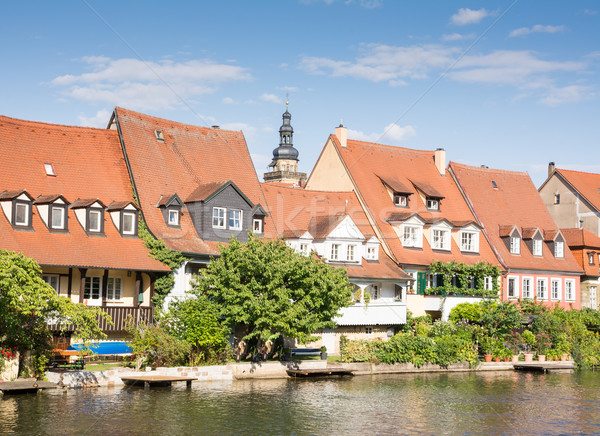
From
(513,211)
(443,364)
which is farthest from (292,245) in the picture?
(513,211)

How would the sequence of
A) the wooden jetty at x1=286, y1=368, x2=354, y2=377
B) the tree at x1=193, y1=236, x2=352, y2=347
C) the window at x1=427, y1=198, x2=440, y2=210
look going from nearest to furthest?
the tree at x1=193, y1=236, x2=352, y2=347, the wooden jetty at x1=286, y1=368, x2=354, y2=377, the window at x1=427, y1=198, x2=440, y2=210

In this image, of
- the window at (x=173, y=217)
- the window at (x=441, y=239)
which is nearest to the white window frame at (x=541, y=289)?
the window at (x=441, y=239)

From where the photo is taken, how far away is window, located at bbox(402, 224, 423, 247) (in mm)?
59469

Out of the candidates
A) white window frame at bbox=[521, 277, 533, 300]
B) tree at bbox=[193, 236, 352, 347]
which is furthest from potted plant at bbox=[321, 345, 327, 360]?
white window frame at bbox=[521, 277, 533, 300]

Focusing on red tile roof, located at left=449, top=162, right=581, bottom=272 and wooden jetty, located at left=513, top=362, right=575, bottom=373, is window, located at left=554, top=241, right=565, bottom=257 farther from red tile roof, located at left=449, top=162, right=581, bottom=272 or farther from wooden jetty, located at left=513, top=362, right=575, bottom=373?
wooden jetty, located at left=513, top=362, right=575, bottom=373

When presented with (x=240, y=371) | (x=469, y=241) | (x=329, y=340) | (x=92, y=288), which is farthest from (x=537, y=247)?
(x=92, y=288)

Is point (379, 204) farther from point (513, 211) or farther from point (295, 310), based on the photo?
point (295, 310)

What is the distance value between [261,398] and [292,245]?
1779 centimetres

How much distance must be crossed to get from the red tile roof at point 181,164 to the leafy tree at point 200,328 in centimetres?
488

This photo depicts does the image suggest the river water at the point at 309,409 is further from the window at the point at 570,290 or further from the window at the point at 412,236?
the window at the point at 570,290

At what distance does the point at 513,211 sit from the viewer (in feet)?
227

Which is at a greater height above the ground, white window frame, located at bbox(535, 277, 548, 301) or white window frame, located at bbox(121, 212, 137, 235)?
white window frame, located at bbox(121, 212, 137, 235)

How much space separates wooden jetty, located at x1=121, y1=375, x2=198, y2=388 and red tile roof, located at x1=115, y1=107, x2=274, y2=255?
30.5 ft

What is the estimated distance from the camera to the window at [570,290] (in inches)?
2657
